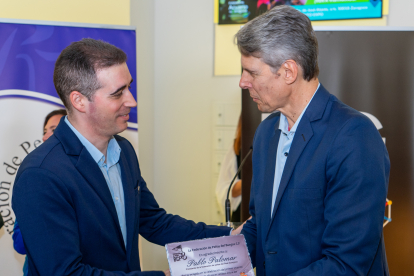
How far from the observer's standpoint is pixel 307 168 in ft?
3.85

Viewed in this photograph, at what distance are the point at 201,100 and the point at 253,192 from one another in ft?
7.48

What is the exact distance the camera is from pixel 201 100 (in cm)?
367

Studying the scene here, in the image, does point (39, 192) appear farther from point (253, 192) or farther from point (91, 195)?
point (253, 192)

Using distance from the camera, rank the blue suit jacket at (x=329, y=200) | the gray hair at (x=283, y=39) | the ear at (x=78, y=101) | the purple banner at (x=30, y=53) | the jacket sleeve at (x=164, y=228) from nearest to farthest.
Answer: the blue suit jacket at (x=329, y=200), the gray hair at (x=283, y=39), the ear at (x=78, y=101), the jacket sleeve at (x=164, y=228), the purple banner at (x=30, y=53)

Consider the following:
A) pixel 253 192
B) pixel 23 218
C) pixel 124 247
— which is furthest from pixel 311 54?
pixel 23 218

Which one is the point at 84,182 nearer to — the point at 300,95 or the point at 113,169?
the point at 113,169

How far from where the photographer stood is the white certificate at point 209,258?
4.06 feet

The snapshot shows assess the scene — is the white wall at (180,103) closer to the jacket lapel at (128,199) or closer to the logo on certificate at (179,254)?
the jacket lapel at (128,199)

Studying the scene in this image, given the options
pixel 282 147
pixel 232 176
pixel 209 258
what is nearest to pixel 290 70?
pixel 282 147

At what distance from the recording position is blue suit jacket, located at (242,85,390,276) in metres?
1.09

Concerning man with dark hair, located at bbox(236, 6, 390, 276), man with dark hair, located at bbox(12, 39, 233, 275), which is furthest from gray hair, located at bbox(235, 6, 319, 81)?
man with dark hair, located at bbox(12, 39, 233, 275)

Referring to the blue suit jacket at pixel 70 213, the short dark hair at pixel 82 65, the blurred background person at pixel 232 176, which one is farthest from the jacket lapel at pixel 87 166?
the blurred background person at pixel 232 176

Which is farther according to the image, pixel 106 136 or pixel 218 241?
pixel 106 136

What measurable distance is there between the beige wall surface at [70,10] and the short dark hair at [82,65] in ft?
5.73
